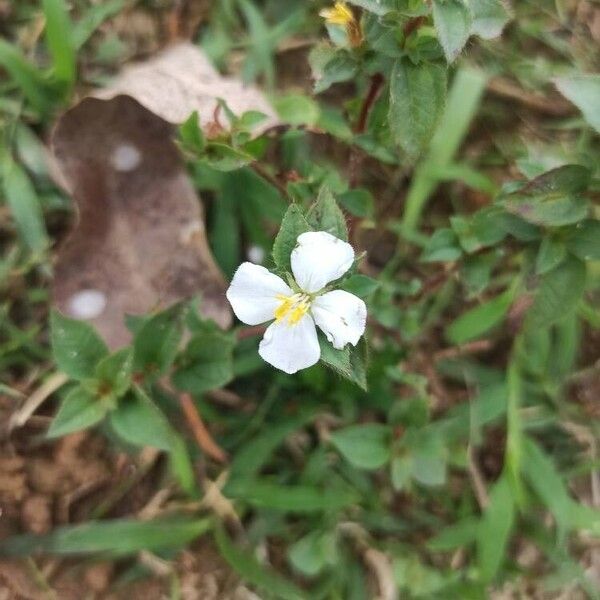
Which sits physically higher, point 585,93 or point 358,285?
point 585,93

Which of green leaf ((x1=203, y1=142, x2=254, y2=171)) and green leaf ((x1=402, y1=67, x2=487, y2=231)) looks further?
green leaf ((x1=402, y1=67, x2=487, y2=231))

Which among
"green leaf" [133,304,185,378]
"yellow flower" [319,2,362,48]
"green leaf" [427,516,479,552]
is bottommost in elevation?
"green leaf" [427,516,479,552]

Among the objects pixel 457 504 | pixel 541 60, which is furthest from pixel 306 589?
pixel 541 60

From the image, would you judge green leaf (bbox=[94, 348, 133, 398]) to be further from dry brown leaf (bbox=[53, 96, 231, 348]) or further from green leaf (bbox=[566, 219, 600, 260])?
green leaf (bbox=[566, 219, 600, 260])

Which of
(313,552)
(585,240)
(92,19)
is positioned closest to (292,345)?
(585,240)

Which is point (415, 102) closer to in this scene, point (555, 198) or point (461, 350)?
point (555, 198)

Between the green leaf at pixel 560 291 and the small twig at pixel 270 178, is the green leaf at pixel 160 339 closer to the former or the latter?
the small twig at pixel 270 178

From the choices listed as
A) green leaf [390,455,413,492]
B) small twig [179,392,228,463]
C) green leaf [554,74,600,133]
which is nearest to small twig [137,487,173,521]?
small twig [179,392,228,463]
